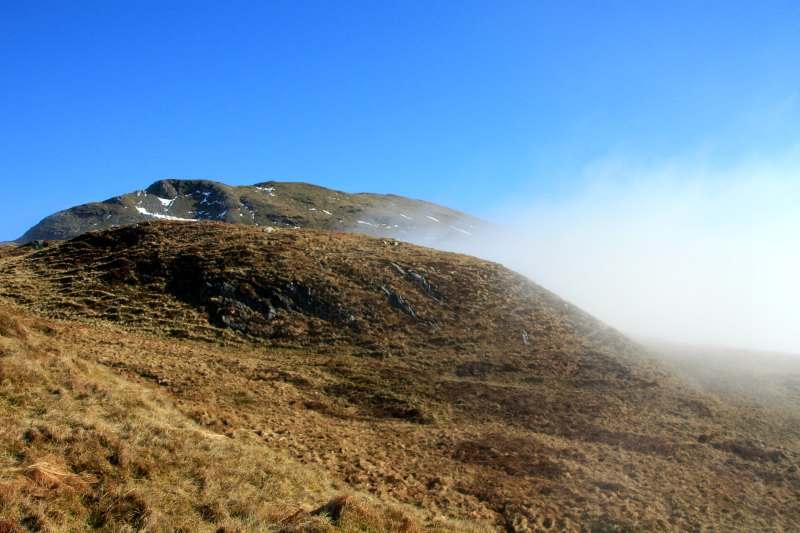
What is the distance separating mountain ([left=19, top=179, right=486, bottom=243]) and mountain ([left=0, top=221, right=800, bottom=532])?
241 feet

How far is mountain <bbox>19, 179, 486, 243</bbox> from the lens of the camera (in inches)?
4739

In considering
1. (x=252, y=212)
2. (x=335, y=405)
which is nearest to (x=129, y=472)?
(x=335, y=405)

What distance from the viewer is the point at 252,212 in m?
127

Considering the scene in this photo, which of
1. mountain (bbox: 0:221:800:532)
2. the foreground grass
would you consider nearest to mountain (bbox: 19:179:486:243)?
Result: mountain (bbox: 0:221:800:532)

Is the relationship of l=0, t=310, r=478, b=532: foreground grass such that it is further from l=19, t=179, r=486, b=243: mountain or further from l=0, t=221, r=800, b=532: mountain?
l=19, t=179, r=486, b=243: mountain

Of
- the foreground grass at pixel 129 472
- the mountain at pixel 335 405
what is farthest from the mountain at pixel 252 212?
the foreground grass at pixel 129 472

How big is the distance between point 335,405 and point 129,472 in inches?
543

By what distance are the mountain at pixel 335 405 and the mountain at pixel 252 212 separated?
241 feet

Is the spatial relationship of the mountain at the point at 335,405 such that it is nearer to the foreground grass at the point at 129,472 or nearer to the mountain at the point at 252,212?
the foreground grass at the point at 129,472

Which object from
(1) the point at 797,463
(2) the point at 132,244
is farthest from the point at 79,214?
(1) the point at 797,463

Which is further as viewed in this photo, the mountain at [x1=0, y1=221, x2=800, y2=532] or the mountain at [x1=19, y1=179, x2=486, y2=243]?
the mountain at [x1=19, y1=179, x2=486, y2=243]

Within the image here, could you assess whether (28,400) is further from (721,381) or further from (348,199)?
(348,199)

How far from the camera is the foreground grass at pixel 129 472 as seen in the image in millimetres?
9684

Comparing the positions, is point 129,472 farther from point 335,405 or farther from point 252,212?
point 252,212
